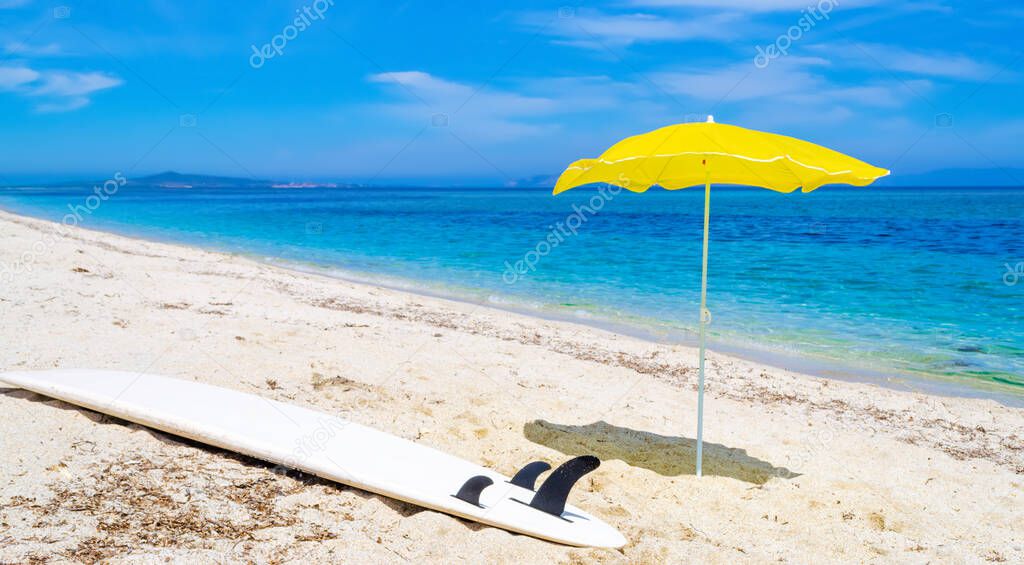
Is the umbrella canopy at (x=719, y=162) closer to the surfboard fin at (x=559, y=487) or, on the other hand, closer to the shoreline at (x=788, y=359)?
the surfboard fin at (x=559, y=487)

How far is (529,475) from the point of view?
401 centimetres

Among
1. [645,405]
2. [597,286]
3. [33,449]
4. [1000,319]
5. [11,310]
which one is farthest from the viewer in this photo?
[597,286]

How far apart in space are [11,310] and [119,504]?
4962 mm

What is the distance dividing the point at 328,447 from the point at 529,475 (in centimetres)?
127

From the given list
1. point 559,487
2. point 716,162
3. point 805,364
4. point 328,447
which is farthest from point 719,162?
point 805,364

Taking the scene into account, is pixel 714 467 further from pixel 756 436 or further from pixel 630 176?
pixel 630 176

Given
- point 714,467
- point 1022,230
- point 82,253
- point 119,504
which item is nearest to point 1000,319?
point 714,467

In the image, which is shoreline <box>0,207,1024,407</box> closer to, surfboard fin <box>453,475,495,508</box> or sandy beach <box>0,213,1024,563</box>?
sandy beach <box>0,213,1024,563</box>

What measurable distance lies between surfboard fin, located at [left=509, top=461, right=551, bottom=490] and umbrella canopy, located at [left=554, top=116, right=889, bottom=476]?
1168 mm

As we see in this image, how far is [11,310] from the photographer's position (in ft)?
22.7

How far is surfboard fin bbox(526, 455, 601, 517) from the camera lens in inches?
142

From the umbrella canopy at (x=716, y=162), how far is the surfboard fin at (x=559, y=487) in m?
1.12

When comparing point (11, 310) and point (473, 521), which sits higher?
point (11, 310)

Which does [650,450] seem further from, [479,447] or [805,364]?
[805,364]
